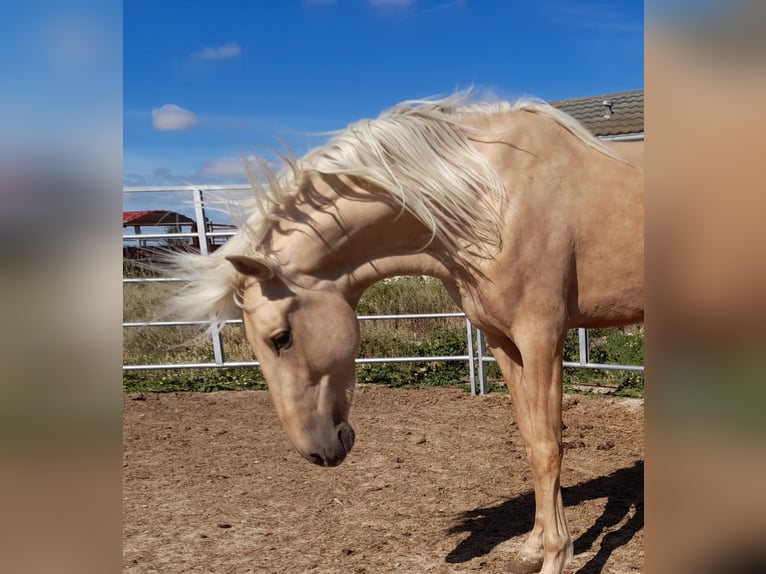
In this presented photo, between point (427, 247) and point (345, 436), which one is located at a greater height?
point (427, 247)

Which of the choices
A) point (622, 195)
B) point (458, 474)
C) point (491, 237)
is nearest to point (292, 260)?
point (491, 237)

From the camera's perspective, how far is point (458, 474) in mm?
3938

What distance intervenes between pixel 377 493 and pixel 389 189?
210 centimetres

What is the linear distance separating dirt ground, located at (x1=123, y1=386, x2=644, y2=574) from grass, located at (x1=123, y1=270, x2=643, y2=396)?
971mm

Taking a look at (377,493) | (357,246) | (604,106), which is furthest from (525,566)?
(604,106)

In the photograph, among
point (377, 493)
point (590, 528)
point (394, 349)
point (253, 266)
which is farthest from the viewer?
point (394, 349)

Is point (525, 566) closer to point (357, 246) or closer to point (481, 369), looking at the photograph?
point (357, 246)

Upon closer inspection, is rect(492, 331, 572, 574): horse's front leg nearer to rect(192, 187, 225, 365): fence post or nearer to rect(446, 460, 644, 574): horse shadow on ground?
rect(446, 460, 644, 574): horse shadow on ground

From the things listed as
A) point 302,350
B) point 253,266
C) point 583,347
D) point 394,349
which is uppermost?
point 253,266

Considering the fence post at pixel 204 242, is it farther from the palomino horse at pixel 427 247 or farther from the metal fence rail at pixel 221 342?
the palomino horse at pixel 427 247

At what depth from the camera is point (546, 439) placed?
240 centimetres
